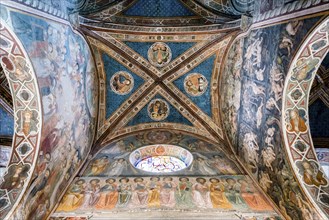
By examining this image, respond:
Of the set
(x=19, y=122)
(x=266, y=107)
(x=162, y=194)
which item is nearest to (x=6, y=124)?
(x=19, y=122)

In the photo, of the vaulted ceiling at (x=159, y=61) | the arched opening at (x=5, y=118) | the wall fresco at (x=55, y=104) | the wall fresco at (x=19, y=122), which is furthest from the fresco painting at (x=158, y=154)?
the arched opening at (x=5, y=118)

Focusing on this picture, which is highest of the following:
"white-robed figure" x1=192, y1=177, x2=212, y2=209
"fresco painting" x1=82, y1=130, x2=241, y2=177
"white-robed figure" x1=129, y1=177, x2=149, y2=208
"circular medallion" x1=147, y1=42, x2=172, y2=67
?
"circular medallion" x1=147, y1=42, x2=172, y2=67

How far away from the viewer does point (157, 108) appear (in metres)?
12.5

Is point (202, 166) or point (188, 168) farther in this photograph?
point (202, 166)

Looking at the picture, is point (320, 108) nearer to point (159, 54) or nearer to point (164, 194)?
point (159, 54)

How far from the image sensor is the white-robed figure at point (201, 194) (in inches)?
337

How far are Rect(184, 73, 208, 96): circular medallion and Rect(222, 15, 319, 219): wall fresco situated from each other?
3.70 feet

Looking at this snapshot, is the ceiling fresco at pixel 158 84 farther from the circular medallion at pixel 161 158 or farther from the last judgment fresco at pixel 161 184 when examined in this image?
the circular medallion at pixel 161 158

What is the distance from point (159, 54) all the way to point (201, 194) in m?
5.24

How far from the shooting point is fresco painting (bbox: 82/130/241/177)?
402 inches

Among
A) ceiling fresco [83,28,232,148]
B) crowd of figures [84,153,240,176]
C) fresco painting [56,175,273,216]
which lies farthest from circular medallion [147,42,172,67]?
fresco painting [56,175,273,216]

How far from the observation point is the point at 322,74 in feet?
36.9

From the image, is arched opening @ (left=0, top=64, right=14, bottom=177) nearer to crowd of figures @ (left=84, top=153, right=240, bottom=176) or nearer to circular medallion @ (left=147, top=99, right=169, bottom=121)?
crowd of figures @ (left=84, top=153, right=240, bottom=176)

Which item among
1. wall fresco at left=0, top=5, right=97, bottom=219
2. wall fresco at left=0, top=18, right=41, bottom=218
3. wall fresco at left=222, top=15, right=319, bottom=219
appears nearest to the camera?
wall fresco at left=0, top=18, right=41, bottom=218
